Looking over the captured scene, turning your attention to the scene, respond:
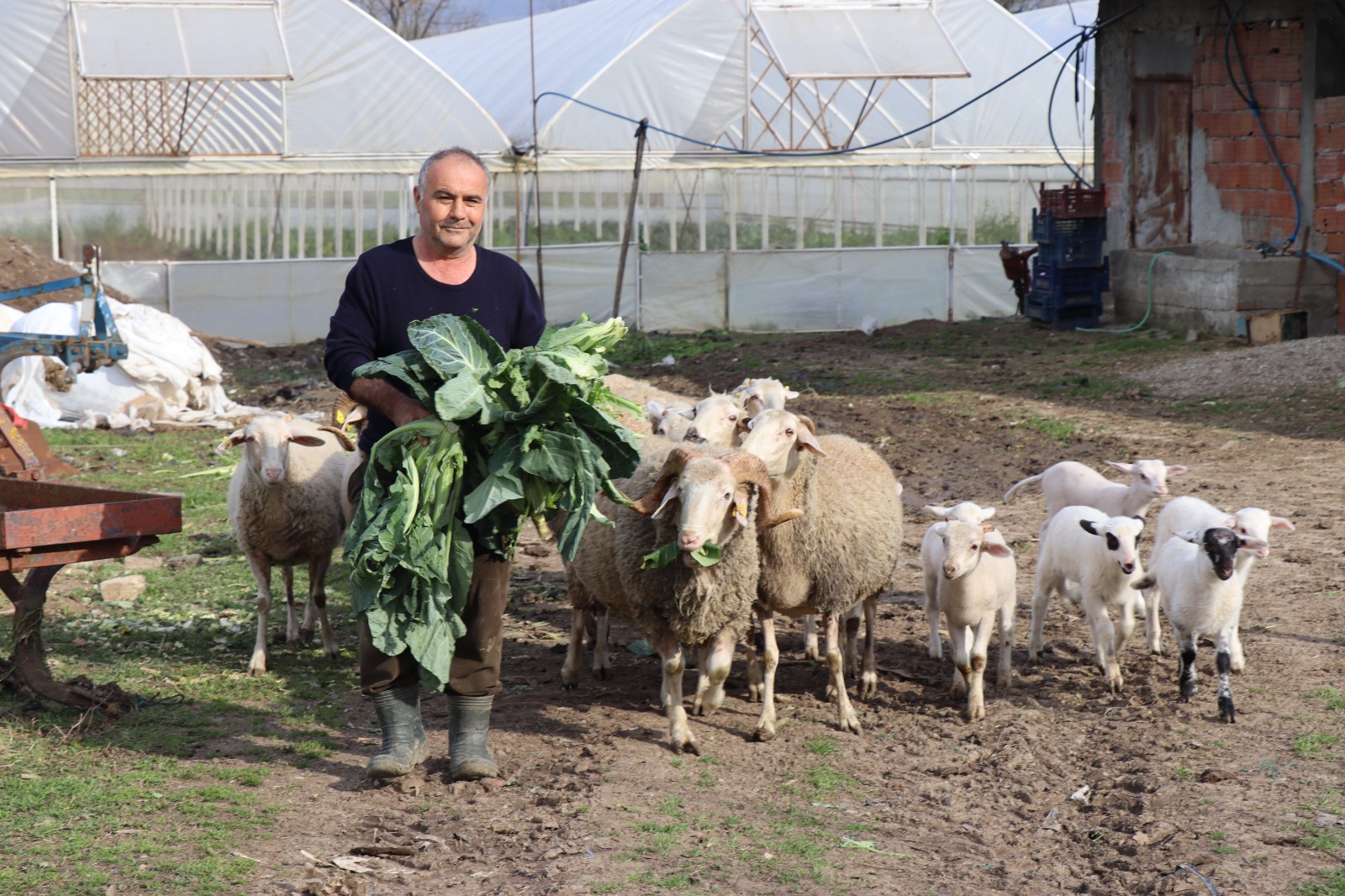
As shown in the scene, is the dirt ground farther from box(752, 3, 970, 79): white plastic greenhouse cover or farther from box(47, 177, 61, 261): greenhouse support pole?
box(752, 3, 970, 79): white plastic greenhouse cover

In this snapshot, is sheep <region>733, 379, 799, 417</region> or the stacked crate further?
the stacked crate

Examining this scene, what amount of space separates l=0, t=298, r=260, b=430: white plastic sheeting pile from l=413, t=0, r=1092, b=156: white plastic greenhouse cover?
794 centimetres

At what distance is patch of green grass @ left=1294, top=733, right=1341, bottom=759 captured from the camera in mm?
5160

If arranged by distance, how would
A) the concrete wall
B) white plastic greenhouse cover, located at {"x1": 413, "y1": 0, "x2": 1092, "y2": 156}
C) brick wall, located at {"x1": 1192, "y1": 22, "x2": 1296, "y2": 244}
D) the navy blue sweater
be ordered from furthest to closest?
1. white plastic greenhouse cover, located at {"x1": 413, "y1": 0, "x2": 1092, "y2": 156}
2. brick wall, located at {"x1": 1192, "y1": 22, "x2": 1296, "y2": 244}
3. the concrete wall
4. the navy blue sweater

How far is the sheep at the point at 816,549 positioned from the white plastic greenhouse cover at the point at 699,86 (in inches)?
610

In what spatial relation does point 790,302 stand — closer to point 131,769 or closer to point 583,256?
point 583,256

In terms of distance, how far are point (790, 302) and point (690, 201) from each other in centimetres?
222

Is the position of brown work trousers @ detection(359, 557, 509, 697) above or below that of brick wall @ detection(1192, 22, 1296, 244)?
below

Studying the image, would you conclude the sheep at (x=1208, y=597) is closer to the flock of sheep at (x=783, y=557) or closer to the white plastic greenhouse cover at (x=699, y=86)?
the flock of sheep at (x=783, y=557)

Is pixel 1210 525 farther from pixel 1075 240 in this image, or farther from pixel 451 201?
pixel 1075 240

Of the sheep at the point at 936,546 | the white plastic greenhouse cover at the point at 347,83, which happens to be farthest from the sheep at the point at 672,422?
the white plastic greenhouse cover at the point at 347,83

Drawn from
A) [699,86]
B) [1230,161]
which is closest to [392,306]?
[1230,161]

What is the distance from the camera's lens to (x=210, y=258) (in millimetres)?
20312

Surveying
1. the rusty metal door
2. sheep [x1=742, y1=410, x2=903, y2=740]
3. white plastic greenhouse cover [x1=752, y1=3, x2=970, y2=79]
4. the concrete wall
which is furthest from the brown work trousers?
white plastic greenhouse cover [x1=752, y1=3, x2=970, y2=79]
